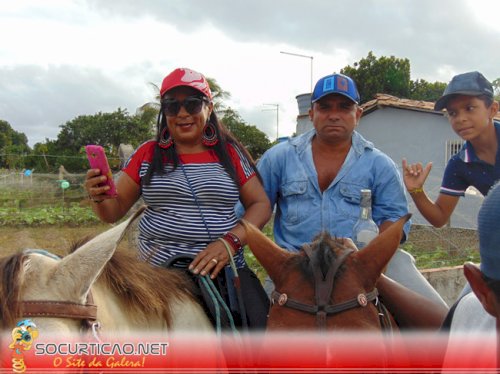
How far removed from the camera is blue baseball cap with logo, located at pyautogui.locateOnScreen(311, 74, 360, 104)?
2.96 meters

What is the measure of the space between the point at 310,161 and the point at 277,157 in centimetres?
28

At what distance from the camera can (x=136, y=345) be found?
1.75 m

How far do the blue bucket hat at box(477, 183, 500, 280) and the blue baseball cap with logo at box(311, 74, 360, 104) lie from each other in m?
1.77

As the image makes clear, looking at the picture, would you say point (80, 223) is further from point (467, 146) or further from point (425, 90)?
point (425, 90)

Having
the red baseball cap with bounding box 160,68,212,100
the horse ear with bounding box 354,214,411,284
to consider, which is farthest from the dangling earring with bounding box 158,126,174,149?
the horse ear with bounding box 354,214,411,284

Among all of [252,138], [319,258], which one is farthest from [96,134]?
[319,258]

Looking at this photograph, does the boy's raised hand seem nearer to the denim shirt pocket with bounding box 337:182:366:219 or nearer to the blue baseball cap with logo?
the denim shirt pocket with bounding box 337:182:366:219

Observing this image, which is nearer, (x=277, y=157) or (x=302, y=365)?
(x=302, y=365)

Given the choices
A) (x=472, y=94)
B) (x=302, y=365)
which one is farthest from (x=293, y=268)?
(x=472, y=94)

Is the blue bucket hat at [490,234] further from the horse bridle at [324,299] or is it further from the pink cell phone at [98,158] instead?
the pink cell phone at [98,158]

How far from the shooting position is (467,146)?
3479mm

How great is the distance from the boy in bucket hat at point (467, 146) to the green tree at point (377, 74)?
30609 mm

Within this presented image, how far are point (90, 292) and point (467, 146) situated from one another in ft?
9.72

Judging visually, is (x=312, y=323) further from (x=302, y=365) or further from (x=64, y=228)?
(x=64, y=228)
